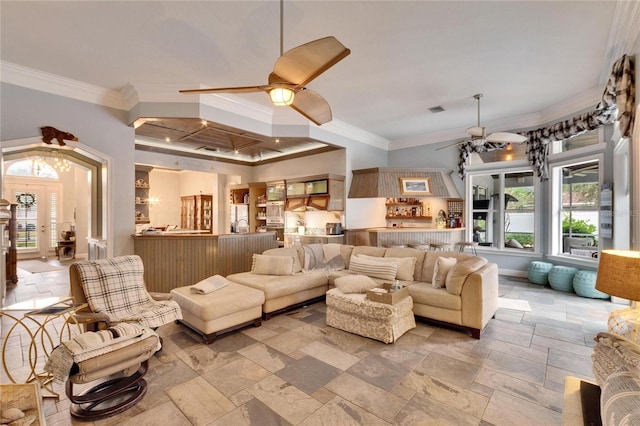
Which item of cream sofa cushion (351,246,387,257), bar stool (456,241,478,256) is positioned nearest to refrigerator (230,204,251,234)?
cream sofa cushion (351,246,387,257)

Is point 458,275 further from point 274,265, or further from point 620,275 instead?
point 274,265

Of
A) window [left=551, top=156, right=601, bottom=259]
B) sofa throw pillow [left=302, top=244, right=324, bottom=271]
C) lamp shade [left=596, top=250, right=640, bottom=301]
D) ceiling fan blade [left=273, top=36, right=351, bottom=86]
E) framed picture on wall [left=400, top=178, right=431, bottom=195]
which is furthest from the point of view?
framed picture on wall [left=400, top=178, right=431, bottom=195]

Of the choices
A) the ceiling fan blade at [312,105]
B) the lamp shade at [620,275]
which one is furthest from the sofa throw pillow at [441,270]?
the ceiling fan blade at [312,105]

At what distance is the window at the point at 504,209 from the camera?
6.30 m

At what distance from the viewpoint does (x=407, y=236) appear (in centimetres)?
638

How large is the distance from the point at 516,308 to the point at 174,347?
453cm

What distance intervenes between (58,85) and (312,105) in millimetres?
3834

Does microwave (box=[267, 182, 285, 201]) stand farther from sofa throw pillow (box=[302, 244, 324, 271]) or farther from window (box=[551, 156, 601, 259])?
window (box=[551, 156, 601, 259])

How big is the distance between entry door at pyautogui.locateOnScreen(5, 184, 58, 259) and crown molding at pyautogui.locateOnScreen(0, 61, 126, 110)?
7537 millimetres

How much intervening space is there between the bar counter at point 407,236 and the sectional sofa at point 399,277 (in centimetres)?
145

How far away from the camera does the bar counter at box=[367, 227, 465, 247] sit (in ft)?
20.6

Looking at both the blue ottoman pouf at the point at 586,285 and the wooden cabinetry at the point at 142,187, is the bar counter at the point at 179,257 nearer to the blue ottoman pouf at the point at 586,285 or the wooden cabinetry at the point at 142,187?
the wooden cabinetry at the point at 142,187

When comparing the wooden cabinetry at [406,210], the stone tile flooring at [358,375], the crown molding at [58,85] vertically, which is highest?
the crown molding at [58,85]

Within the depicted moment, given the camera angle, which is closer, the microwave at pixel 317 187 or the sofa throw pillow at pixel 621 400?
the sofa throw pillow at pixel 621 400
